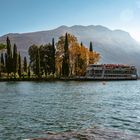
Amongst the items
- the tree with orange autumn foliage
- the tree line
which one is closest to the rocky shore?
the tree line

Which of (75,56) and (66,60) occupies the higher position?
(75,56)

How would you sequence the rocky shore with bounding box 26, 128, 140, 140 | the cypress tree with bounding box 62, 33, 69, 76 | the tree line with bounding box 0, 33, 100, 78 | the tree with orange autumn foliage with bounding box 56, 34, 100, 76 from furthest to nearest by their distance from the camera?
the tree line with bounding box 0, 33, 100, 78
the tree with orange autumn foliage with bounding box 56, 34, 100, 76
the cypress tree with bounding box 62, 33, 69, 76
the rocky shore with bounding box 26, 128, 140, 140

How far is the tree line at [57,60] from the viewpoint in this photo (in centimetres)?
16088

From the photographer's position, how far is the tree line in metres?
161

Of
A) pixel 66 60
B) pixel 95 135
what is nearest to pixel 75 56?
pixel 66 60

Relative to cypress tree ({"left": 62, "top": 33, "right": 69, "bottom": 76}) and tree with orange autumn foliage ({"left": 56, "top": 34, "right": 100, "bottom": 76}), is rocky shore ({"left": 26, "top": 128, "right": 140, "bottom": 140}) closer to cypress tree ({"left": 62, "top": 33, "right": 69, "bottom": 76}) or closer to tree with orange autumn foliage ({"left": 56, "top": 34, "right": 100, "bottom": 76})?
cypress tree ({"left": 62, "top": 33, "right": 69, "bottom": 76})

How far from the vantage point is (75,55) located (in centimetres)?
16275

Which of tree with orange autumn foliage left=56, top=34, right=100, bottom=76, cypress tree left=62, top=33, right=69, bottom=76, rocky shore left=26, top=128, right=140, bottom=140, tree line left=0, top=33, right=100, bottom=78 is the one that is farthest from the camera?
tree line left=0, top=33, right=100, bottom=78

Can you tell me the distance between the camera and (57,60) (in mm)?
168625

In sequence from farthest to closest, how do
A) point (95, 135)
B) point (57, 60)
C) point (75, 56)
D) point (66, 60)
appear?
point (57, 60)
point (75, 56)
point (66, 60)
point (95, 135)

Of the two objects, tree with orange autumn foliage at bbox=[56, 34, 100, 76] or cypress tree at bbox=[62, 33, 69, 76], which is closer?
cypress tree at bbox=[62, 33, 69, 76]

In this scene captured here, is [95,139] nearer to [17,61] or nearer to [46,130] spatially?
[46,130]

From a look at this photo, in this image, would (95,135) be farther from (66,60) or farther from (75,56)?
(75,56)

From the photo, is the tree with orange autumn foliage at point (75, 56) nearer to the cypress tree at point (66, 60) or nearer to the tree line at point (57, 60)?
the tree line at point (57, 60)
